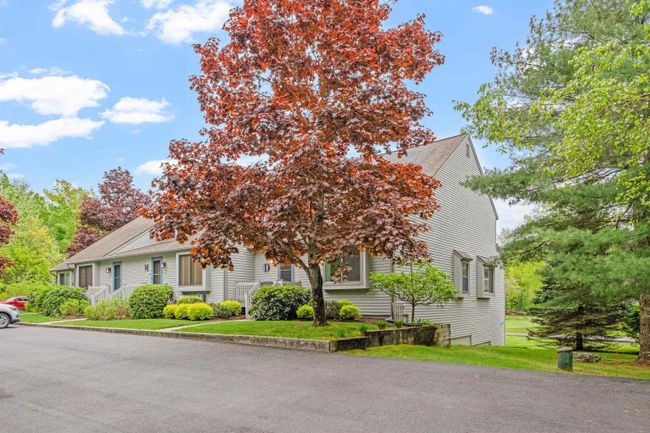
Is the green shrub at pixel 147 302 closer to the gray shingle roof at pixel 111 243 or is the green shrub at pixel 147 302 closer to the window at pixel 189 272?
the window at pixel 189 272

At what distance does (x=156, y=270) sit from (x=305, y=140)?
16.5m

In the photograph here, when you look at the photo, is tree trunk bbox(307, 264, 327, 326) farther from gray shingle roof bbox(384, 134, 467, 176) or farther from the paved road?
gray shingle roof bbox(384, 134, 467, 176)

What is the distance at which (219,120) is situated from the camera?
13.2 metres

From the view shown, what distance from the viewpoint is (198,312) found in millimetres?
18141

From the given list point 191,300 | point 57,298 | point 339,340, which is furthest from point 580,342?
point 57,298

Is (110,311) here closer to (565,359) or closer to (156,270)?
(156,270)

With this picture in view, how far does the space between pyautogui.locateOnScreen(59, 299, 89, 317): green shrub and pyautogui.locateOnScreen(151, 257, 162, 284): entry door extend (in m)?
3.23

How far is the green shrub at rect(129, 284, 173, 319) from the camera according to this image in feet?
67.0

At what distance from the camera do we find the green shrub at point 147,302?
67.0 feet

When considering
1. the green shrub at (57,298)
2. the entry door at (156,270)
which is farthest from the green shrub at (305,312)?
the green shrub at (57,298)

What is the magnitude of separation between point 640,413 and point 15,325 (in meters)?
21.4

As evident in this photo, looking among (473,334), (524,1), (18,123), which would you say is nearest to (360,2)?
(524,1)

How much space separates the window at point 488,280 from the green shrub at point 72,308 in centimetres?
1821

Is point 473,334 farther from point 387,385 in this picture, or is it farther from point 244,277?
point 387,385
